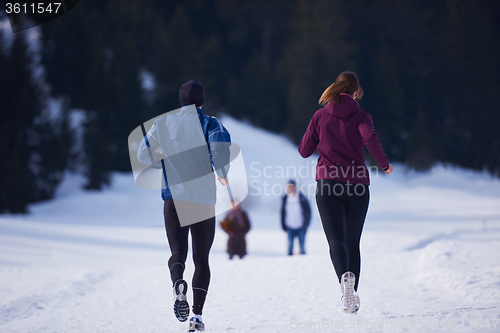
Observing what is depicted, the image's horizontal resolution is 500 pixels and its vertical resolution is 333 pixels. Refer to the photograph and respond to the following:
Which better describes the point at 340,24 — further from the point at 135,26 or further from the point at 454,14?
the point at 135,26

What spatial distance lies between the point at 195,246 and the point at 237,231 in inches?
212

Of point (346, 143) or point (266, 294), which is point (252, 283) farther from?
point (346, 143)

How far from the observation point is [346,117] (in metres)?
3.78

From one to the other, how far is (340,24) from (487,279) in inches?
1279

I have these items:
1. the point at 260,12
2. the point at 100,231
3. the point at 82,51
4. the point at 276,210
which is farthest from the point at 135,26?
the point at 100,231

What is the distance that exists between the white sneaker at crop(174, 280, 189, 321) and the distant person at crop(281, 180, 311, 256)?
5.73 metres

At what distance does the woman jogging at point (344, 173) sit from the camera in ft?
12.1

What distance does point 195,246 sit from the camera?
362cm

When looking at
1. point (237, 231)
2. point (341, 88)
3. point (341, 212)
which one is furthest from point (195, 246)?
point (237, 231)

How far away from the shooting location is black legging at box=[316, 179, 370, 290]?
3.67 meters

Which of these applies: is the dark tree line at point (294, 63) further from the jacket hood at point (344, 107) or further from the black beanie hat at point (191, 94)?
the jacket hood at point (344, 107)

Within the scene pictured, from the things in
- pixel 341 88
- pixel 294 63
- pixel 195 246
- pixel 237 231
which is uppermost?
pixel 294 63

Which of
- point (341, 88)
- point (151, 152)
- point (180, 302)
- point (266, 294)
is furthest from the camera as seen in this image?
point (266, 294)

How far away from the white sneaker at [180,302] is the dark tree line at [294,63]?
899 inches
